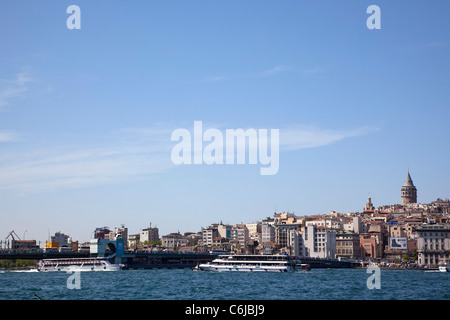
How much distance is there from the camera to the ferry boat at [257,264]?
370 feet

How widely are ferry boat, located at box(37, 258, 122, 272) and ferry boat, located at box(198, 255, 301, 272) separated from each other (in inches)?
811

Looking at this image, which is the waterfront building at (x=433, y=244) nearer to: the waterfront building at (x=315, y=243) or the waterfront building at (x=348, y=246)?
the waterfront building at (x=348, y=246)

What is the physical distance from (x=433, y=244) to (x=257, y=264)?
1860 inches

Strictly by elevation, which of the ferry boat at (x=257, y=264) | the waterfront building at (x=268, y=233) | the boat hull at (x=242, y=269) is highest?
the waterfront building at (x=268, y=233)

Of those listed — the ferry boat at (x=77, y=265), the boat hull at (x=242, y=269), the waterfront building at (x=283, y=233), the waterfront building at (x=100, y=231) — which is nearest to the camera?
the boat hull at (x=242, y=269)

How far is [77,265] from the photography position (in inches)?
4951

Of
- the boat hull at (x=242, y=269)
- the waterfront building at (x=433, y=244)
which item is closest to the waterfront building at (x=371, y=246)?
the waterfront building at (x=433, y=244)

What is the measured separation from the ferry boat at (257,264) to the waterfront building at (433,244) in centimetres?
3524

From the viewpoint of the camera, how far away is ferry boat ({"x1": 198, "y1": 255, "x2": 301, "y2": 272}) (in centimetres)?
11275

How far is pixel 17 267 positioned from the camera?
6501 inches

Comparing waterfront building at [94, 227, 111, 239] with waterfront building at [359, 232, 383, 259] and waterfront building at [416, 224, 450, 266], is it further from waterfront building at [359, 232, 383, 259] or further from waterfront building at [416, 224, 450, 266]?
waterfront building at [416, 224, 450, 266]
